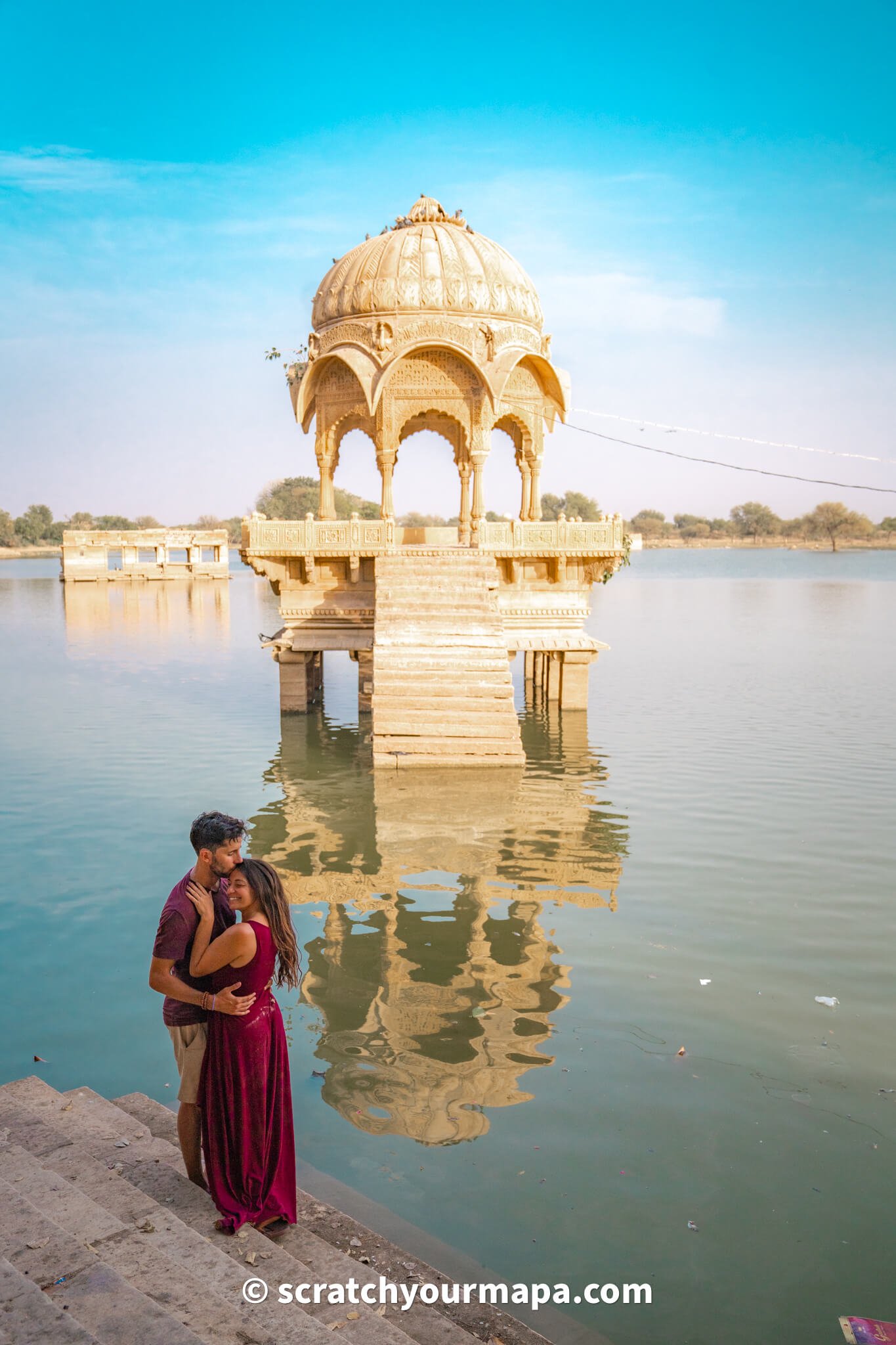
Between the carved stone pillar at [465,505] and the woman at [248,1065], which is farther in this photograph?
the carved stone pillar at [465,505]

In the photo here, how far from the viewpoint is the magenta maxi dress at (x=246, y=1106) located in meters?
3.84

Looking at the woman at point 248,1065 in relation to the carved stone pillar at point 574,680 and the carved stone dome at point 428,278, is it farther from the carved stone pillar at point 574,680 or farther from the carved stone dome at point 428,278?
the carved stone dome at point 428,278

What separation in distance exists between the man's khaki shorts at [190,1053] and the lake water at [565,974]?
1.32 metres

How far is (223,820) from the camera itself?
388 centimetres

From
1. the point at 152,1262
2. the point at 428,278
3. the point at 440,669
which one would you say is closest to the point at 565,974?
the point at 152,1262

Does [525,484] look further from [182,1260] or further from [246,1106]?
[182,1260]

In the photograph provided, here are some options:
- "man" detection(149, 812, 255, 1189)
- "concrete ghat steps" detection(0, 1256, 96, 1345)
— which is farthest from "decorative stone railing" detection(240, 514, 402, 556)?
"concrete ghat steps" detection(0, 1256, 96, 1345)

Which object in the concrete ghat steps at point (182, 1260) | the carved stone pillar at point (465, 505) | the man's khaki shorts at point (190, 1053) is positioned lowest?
the concrete ghat steps at point (182, 1260)

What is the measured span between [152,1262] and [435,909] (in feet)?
18.1

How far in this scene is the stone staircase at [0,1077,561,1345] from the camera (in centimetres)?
298

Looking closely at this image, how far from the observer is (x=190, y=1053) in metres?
4.02

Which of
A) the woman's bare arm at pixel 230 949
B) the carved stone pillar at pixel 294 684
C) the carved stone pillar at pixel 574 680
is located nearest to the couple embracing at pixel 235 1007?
the woman's bare arm at pixel 230 949

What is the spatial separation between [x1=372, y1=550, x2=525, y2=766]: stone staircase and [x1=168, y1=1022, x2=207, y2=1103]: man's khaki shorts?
8.96m

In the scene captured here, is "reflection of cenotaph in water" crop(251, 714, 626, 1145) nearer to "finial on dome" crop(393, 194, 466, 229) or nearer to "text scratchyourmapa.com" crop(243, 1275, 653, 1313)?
"text scratchyourmapa.com" crop(243, 1275, 653, 1313)
